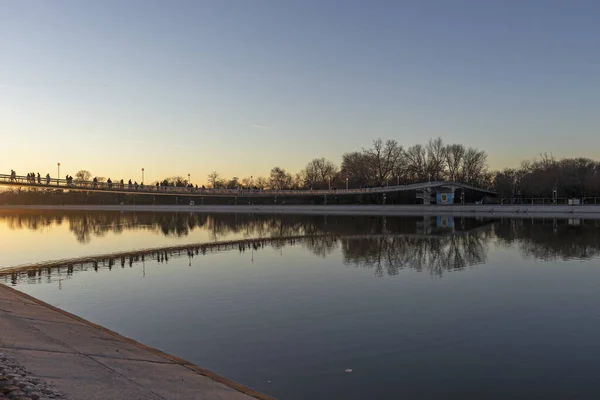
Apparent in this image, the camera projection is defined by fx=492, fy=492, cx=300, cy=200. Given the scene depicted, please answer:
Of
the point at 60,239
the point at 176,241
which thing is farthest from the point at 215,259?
the point at 60,239

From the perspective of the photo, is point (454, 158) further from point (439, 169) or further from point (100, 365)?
point (100, 365)

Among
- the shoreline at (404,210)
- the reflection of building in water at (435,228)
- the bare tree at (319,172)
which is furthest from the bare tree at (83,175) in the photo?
the reflection of building in water at (435,228)

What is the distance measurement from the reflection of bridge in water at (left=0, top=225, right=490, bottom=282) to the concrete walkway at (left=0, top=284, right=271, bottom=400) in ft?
42.2

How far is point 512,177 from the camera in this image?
123562mm

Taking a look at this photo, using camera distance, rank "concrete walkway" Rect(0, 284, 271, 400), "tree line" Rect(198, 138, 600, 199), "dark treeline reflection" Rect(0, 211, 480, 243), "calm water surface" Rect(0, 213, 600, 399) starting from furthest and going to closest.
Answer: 1. "tree line" Rect(198, 138, 600, 199)
2. "dark treeline reflection" Rect(0, 211, 480, 243)
3. "calm water surface" Rect(0, 213, 600, 399)
4. "concrete walkway" Rect(0, 284, 271, 400)

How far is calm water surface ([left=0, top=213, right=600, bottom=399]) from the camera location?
9828mm

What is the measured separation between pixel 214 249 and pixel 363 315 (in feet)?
73.8

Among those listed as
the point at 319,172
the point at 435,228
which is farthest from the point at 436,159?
the point at 435,228

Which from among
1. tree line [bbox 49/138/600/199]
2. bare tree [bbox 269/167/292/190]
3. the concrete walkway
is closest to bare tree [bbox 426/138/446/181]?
tree line [bbox 49/138/600/199]

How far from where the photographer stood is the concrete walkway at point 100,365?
7703 millimetres

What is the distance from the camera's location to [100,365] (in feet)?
29.7

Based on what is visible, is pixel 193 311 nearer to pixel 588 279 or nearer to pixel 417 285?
pixel 417 285

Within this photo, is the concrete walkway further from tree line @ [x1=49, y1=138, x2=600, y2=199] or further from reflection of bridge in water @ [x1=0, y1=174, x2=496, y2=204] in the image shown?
tree line @ [x1=49, y1=138, x2=600, y2=199]

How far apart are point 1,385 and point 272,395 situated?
14.4 feet
